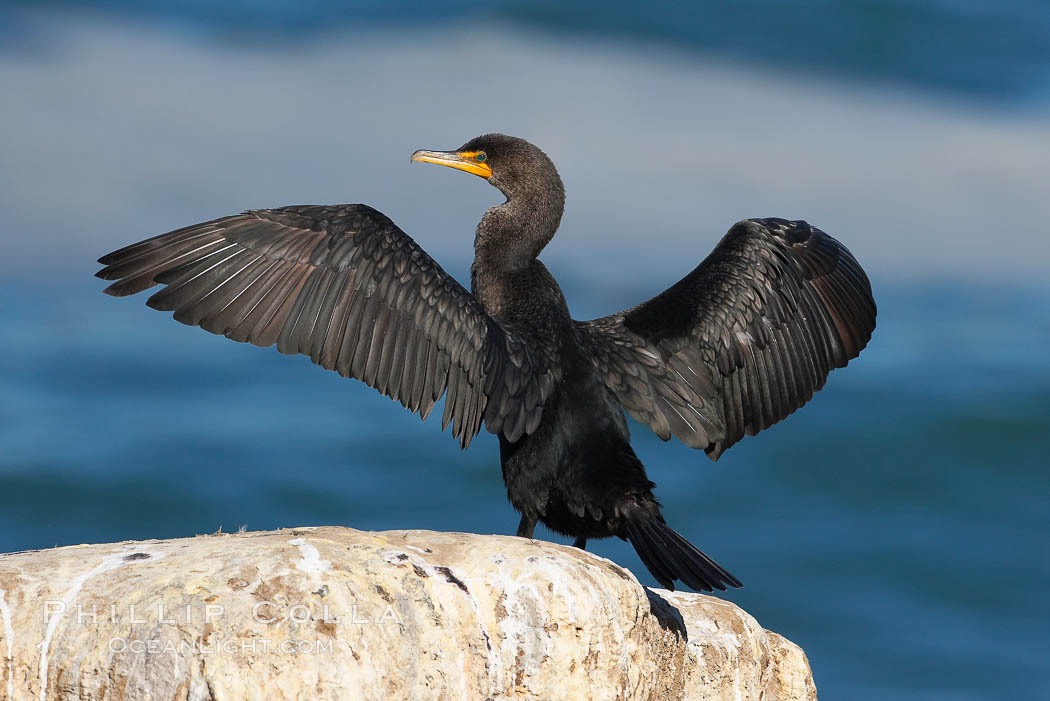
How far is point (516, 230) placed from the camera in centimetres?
761

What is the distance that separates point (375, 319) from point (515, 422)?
34.8 inches

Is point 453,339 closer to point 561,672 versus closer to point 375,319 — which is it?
point 375,319

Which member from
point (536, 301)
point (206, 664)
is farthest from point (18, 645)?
point (536, 301)

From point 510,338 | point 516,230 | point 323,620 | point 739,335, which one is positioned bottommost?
point 323,620

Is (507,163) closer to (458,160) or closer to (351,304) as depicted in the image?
(458,160)

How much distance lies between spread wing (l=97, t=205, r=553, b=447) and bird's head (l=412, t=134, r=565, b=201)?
1375mm

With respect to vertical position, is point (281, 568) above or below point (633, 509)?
below

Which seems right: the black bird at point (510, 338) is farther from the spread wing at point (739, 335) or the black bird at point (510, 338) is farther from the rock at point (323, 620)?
the rock at point (323, 620)

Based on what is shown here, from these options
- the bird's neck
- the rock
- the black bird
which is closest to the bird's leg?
the black bird

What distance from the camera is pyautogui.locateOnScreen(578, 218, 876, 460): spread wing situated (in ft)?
23.4

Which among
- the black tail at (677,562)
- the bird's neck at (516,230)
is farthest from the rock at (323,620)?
the bird's neck at (516,230)

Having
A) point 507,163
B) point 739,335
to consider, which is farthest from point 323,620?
point 507,163

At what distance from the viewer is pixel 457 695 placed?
4.79 m

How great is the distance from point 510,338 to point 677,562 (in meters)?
1.66
